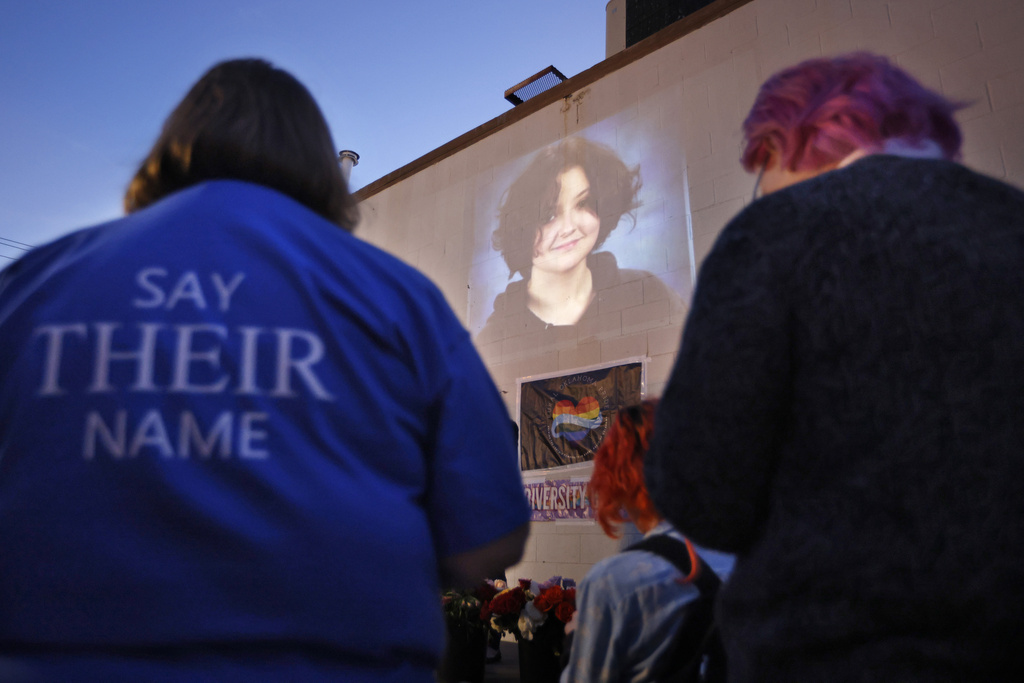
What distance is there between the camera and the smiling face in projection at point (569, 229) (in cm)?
382

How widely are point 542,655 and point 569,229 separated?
8.27ft

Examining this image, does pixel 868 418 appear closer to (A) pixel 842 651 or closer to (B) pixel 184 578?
(A) pixel 842 651

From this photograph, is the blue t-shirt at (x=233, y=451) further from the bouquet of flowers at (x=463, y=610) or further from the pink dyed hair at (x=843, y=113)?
the bouquet of flowers at (x=463, y=610)

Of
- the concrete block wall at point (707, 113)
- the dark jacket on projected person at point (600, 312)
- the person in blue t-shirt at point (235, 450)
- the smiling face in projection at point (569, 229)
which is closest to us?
the person in blue t-shirt at point (235, 450)

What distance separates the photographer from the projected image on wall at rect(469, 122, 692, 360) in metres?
3.47

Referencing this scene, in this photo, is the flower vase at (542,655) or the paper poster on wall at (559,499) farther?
the paper poster on wall at (559,499)

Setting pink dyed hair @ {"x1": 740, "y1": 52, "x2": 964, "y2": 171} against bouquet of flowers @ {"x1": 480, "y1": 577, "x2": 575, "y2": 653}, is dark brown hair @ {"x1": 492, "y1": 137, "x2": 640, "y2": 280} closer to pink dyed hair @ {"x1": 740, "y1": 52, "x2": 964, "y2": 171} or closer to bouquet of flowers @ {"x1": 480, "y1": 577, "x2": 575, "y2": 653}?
bouquet of flowers @ {"x1": 480, "y1": 577, "x2": 575, "y2": 653}

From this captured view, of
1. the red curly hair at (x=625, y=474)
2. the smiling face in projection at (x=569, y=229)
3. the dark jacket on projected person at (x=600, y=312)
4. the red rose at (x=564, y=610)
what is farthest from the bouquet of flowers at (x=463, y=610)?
the smiling face in projection at (x=569, y=229)

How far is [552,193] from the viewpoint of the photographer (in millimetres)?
4059

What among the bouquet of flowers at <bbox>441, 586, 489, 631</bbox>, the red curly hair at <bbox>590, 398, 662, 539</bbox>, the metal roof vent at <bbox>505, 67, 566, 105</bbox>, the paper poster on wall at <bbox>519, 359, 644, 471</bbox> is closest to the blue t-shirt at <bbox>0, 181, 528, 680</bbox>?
the red curly hair at <bbox>590, 398, 662, 539</bbox>

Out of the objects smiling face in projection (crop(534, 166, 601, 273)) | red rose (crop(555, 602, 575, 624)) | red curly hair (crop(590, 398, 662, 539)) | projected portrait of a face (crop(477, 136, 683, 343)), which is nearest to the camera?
red curly hair (crop(590, 398, 662, 539))

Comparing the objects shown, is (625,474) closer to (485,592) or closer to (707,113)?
(485,592)

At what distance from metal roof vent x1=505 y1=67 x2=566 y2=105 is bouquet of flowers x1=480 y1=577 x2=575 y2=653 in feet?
11.4

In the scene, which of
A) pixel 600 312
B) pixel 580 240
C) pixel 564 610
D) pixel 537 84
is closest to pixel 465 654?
pixel 564 610
